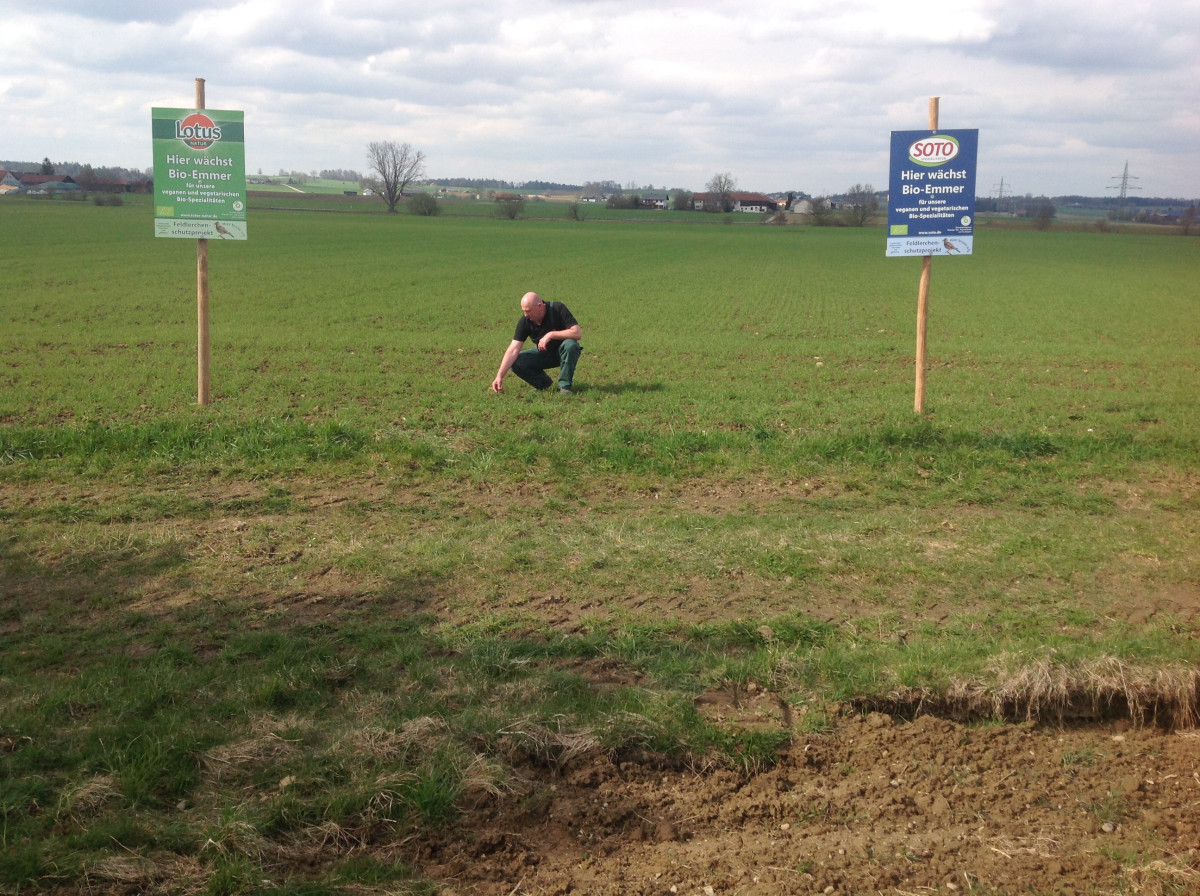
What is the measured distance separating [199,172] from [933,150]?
7.71 metres

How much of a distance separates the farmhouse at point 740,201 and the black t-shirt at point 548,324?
4394 inches

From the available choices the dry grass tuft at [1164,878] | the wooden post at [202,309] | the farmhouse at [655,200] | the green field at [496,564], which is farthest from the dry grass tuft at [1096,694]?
the farmhouse at [655,200]

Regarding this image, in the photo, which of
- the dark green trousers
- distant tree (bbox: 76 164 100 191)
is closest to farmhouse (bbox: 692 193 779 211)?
distant tree (bbox: 76 164 100 191)

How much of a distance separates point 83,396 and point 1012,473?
1065cm

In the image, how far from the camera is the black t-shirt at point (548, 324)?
1198 centimetres

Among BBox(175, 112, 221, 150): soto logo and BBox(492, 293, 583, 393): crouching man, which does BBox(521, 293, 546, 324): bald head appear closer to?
BBox(492, 293, 583, 393): crouching man

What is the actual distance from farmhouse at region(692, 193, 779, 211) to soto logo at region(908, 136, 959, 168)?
112919mm

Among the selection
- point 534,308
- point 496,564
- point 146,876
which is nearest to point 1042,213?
point 534,308

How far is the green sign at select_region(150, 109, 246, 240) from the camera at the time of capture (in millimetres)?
9844

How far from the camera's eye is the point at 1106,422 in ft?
36.7

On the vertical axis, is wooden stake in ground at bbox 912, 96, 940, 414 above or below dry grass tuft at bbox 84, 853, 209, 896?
above

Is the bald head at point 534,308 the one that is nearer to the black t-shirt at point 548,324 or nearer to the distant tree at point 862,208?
the black t-shirt at point 548,324

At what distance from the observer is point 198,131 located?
9.88 meters

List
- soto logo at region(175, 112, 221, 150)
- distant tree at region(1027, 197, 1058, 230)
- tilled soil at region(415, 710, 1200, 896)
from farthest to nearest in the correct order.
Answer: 1. distant tree at region(1027, 197, 1058, 230)
2. soto logo at region(175, 112, 221, 150)
3. tilled soil at region(415, 710, 1200, 896)
